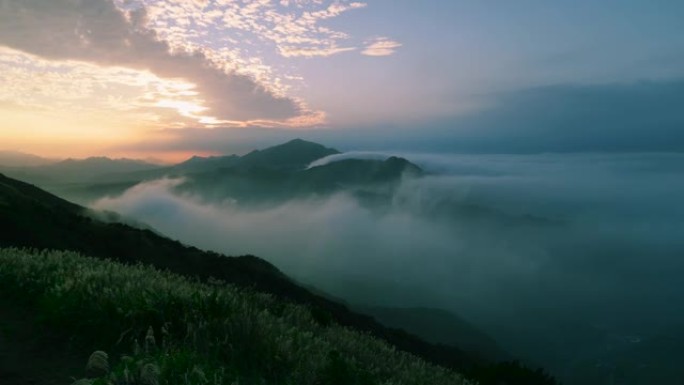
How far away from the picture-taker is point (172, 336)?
20.0 feet

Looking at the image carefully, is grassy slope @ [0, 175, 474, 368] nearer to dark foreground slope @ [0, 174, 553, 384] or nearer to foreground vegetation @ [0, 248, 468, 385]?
dark foreground slope @ [0, 174, 553, 384]

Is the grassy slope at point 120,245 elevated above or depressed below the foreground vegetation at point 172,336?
below

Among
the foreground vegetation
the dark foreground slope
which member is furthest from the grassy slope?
the foreground vegetation

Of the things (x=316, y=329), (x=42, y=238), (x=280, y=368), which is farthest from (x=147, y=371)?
(x=42, y=238)

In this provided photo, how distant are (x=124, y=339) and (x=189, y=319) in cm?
81

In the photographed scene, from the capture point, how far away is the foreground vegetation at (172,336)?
Answer: 16.3ft

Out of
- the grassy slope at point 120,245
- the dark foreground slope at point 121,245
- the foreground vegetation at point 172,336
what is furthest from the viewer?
the grassy slope at point 120,245

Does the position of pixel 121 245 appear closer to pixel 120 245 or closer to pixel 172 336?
pixel 120 245

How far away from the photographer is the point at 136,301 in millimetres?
6574

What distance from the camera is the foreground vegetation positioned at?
496 cm

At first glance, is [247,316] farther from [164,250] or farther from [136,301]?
[164,250]

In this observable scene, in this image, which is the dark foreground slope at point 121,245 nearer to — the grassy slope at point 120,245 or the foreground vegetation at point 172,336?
the grassy slope at point 120,245

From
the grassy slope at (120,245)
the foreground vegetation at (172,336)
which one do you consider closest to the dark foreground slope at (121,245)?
the grassy slope at (120,245)

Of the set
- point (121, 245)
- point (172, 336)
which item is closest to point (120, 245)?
point (121, 245)
